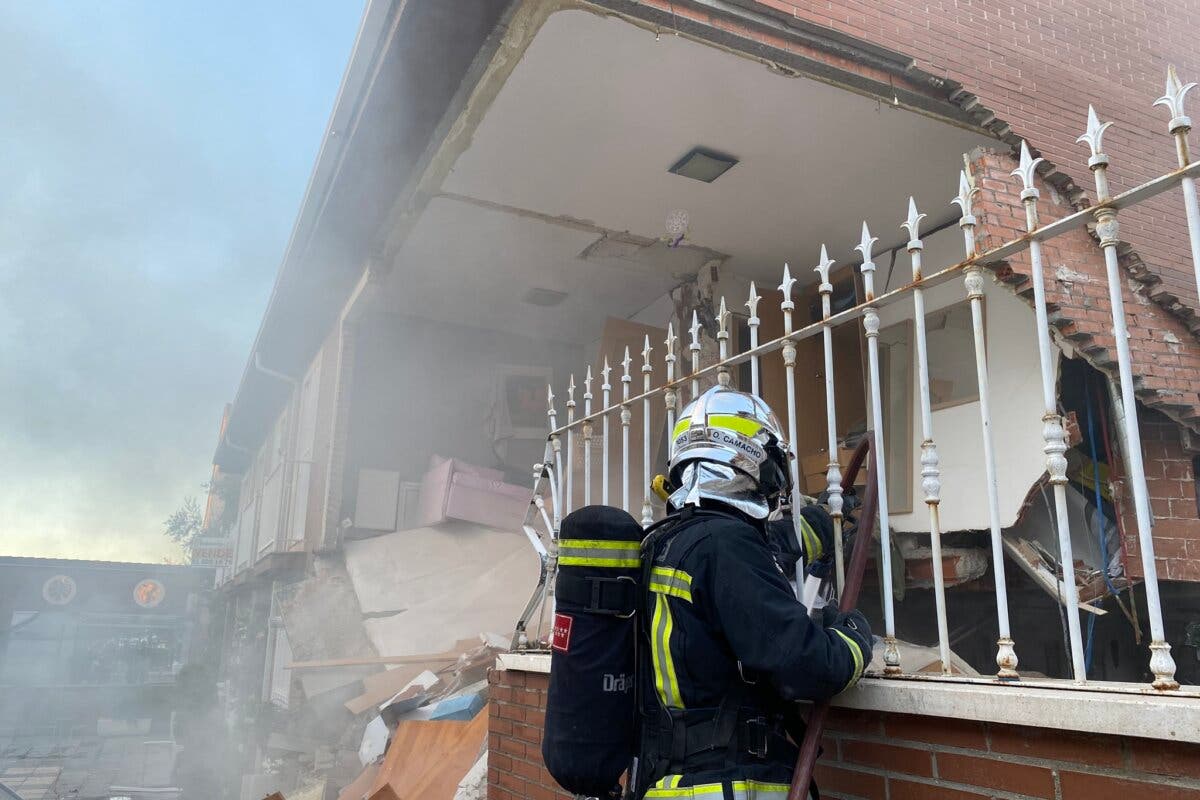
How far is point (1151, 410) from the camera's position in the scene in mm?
4672

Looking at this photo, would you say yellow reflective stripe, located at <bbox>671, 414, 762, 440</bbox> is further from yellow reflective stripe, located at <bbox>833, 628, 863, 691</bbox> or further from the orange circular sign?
the orange circular sign

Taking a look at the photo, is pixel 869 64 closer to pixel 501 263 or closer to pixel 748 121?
pixel 748 121

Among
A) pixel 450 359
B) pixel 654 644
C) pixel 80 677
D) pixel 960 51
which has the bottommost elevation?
pixel 80 677

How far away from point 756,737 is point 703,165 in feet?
14.7

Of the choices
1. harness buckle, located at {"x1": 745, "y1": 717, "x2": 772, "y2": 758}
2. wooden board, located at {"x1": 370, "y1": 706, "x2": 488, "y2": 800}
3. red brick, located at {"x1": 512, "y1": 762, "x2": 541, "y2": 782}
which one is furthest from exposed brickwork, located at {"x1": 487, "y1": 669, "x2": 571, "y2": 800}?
harness buckle, located at {"x1": 745, "y1": 717, "x2": 772, "y2": 758}

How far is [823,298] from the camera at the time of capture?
7.98ft

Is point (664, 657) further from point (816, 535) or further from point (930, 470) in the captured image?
point (930, 470)

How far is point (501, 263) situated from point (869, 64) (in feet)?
12.5

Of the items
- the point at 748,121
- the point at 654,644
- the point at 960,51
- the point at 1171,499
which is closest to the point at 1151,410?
the point at 1171,499

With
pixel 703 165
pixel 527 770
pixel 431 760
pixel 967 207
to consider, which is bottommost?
pixel 431 760

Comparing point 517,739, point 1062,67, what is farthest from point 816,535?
point 1062,67

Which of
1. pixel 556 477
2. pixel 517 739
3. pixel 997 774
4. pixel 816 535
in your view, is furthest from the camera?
pixel 556 477

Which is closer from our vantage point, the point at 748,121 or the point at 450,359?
the point at 748,121

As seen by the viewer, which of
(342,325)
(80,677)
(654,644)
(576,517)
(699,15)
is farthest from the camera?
(80,677)
